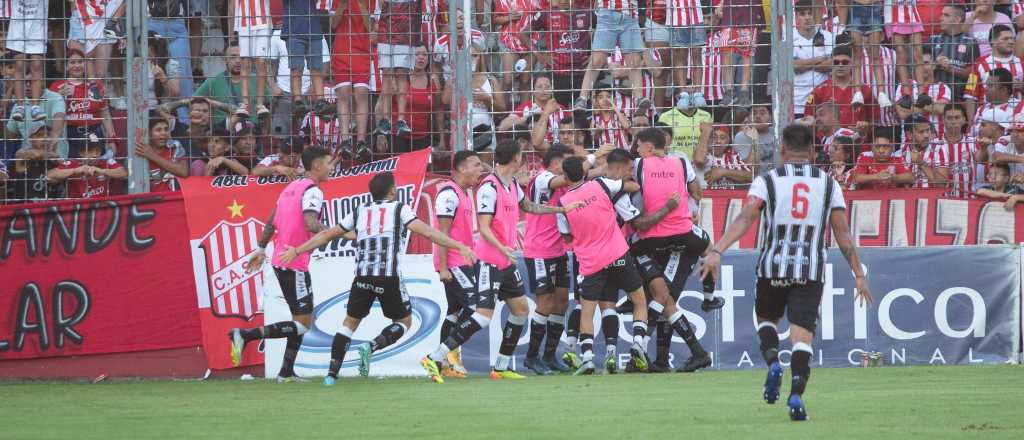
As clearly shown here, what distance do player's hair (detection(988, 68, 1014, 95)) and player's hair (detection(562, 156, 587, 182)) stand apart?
556cm

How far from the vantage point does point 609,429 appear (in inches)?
342

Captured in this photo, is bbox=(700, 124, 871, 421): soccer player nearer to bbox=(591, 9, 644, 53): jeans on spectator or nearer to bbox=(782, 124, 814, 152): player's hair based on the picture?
bbox=(782, 124, 814, 152): player's hair

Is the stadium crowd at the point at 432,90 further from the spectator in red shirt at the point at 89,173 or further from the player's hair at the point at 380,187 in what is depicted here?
the player's hair at the point at 380,187

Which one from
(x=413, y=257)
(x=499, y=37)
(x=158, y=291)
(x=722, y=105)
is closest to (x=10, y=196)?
(x=158, y=291)

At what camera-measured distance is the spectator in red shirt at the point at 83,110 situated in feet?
53.7

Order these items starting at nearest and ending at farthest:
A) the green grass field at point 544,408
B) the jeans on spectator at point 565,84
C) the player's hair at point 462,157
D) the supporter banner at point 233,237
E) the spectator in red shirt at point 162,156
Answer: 1. the green grass field at point 544,408
2. the player's hair at point 462,157
3. the supporter banner at point 233,237
4. the spectator in red shirt at point 162,156
5. the jeans on spectator at point 565,84

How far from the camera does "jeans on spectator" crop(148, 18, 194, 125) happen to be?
1664cm

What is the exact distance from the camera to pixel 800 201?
9547 millimetres

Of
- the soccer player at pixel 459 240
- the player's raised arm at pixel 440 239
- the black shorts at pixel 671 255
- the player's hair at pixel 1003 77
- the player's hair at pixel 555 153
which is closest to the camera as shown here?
the player's raised arm at pixel 440 239

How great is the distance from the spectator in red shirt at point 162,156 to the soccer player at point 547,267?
4.29 meters

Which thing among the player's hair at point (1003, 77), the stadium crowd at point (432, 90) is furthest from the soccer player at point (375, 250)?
the player's hair at point (1003, 77)

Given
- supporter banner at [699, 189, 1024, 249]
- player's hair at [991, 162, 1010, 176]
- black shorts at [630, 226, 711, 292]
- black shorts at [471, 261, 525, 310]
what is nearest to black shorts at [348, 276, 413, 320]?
black shorts at [471, 261, 525, 310]

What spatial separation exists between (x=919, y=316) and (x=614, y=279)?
11.9 ft

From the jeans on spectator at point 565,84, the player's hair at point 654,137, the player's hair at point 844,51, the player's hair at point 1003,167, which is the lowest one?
the player's hair at point 1003,167
